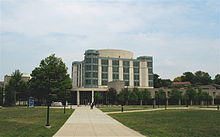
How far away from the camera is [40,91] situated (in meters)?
77.8

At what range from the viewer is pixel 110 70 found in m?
121

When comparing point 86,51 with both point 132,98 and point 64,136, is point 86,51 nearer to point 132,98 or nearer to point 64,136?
point 132,98

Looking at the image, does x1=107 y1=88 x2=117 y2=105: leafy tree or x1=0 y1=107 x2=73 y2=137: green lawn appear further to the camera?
x1=107 y1=88 x2=117 y2=105: leafy tree

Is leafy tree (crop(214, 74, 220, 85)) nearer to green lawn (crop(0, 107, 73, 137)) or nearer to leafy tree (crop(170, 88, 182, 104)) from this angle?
leafy tree (crop(170, 88, 182, 104))

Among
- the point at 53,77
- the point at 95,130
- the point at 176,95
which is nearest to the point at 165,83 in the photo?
the point at 176,95

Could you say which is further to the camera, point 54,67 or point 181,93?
point 181,93

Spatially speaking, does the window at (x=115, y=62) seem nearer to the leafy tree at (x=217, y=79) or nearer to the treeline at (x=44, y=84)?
the treeline at (x=44, y=84)

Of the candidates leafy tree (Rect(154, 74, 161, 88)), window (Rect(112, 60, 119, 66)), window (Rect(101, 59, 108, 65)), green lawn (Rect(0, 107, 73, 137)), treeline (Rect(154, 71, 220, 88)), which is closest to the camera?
green lawn (Rect(0, 107, 73, 137))

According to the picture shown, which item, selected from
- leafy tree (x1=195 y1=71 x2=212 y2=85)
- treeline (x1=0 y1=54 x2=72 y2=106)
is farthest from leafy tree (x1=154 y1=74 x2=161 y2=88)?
treeline (x1=0 y1=54 x2=72 y2=106)

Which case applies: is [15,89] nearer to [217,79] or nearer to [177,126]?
[177,126]

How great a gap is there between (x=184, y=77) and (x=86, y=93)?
83579mm

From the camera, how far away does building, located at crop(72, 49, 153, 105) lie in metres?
115

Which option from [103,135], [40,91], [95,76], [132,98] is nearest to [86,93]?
[95,76]

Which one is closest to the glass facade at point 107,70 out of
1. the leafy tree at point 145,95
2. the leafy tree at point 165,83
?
the leafy tree at point 145,95
